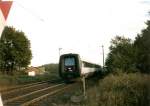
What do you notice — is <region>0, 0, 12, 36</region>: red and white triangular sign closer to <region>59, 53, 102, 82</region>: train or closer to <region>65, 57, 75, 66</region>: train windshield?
<region>59, 53, 102, 82</region>: train

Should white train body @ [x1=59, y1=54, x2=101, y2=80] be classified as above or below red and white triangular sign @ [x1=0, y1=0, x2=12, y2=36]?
above

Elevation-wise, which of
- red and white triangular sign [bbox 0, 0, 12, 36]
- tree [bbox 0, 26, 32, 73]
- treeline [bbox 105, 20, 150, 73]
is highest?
tree [bbox 0, 26, 32, 73]

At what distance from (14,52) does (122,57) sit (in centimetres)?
4452

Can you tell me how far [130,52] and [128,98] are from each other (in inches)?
787

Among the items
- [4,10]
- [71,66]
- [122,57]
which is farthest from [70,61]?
[4,10]

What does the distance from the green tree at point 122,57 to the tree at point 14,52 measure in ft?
135

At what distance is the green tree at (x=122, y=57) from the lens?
33250 millimetres

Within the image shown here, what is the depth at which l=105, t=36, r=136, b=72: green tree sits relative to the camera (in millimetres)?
33250

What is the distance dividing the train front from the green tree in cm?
884

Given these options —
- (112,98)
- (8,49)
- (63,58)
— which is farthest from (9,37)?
(112,98)

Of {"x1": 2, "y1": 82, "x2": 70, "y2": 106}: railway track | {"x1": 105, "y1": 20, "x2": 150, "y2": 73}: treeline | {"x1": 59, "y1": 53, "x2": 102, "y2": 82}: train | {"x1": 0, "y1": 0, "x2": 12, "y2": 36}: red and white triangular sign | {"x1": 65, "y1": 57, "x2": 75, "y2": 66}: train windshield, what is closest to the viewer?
{"x1": 0, "y1": 0, "x2": 12, "y2": 36}: red and white triangular sign

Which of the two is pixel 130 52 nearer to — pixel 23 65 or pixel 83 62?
pixel 83 62

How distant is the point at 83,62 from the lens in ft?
156

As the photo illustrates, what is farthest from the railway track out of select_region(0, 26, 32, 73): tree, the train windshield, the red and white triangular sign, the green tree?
select_region(0, 26, 32, 73): tree
